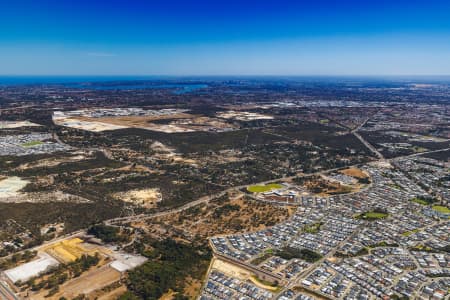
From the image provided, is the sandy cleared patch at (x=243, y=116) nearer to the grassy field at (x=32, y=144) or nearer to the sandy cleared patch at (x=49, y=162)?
the grassy field at (x=32, y=144)

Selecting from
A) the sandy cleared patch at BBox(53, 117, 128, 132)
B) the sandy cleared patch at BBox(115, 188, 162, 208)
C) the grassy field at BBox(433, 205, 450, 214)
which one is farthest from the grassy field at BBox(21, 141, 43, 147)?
the grassy field at BBox(433, 205, 450, 214)

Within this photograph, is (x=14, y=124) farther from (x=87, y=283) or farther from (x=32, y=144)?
(x=87, y=283)

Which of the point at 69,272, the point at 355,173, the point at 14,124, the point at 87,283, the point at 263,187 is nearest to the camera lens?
the point at 87,283

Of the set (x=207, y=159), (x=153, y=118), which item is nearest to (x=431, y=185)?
(x=207, y=159)

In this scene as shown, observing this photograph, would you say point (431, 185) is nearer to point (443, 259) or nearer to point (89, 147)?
point (443, 259)

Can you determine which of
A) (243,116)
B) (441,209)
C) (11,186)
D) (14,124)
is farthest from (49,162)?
(243,116)

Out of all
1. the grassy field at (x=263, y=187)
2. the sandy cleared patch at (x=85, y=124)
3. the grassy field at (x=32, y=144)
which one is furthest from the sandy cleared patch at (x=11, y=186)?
the sandy cleared patch at (x=85, y=124)
